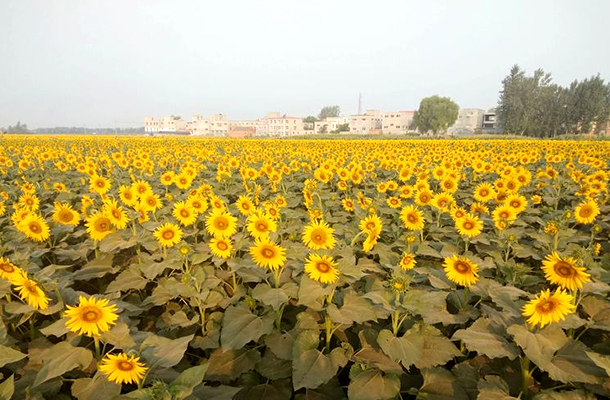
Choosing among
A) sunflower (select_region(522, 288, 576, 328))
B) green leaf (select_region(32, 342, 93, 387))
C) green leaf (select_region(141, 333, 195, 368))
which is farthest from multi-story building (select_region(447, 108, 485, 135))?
green leaf (select_region(32, 342, 93, 387))

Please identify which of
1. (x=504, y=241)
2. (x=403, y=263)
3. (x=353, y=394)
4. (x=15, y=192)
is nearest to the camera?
(x=353, y=394)

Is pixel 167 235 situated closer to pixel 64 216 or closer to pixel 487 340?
pixel 64 216

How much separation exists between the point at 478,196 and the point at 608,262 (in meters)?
2.51

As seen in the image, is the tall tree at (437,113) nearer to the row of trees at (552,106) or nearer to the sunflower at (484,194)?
the row of trees at (552,106)

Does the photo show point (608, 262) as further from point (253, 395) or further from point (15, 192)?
point (15, 192)

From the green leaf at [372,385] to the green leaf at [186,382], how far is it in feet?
2.83

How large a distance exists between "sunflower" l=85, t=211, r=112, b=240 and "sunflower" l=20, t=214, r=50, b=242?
1.90ft

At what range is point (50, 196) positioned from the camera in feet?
23.7

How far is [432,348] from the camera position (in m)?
2.27

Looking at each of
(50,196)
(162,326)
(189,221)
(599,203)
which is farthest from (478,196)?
(50,196)

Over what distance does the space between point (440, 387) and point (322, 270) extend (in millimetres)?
1050

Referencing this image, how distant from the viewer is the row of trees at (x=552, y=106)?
72.2 m

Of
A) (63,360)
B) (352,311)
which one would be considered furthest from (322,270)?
(63,360)

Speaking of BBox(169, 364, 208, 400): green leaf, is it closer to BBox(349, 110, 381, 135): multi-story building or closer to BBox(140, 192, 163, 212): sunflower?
BBox(140, 192, 163, 212): sunflower
